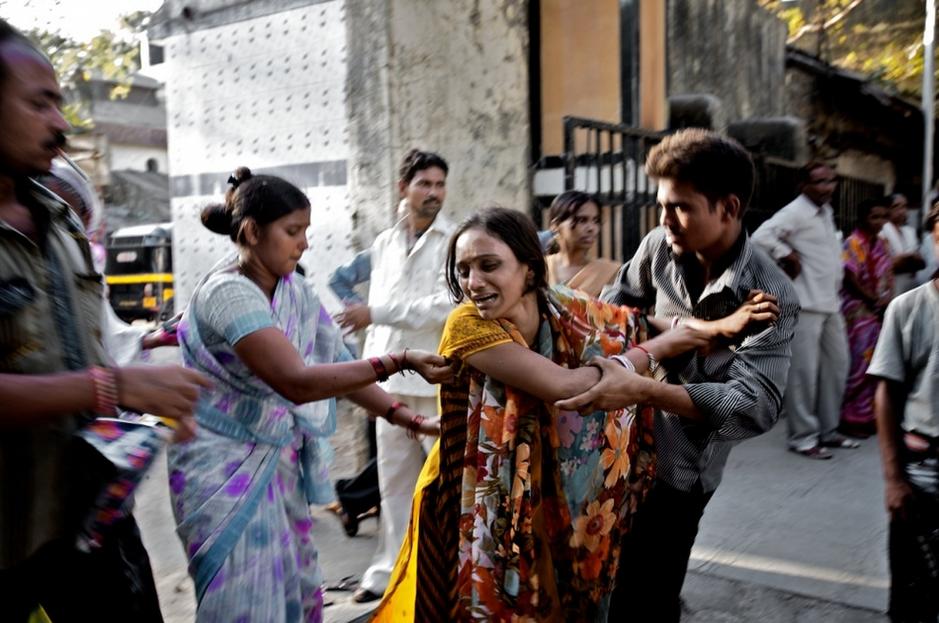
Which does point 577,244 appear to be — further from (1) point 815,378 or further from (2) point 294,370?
(1) point 815,378

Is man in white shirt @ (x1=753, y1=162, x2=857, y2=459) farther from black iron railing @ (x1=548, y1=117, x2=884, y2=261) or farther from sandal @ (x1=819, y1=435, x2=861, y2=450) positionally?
black iron railing @ (x1=548, y1=117, x2=884, y2=261)

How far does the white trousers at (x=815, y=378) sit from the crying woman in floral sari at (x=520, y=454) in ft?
13.1

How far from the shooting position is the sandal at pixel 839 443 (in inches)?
247

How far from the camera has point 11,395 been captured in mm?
1585

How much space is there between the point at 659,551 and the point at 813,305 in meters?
3.93

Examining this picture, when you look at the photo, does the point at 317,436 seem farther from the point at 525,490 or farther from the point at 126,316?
the point at 126,316

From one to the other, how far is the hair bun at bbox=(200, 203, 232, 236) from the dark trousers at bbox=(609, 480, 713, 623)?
149 cm

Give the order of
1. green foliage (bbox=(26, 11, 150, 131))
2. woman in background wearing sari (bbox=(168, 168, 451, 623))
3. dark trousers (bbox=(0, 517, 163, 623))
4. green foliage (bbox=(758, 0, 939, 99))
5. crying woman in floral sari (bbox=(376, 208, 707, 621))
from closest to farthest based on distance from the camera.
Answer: dark trousers (bbox=(0, 517, 163, 623))
crying woman in floral sari (bbox=(376, 208, 707, 621))
woman in background wearing sari (bbox=(168, 168, 451, 623))
green foliage (bbox=(26, 11, 150, 131))
green foliage (bbox=(758, 0, 939, 99))

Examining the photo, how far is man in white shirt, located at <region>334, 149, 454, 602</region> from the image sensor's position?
12.2 feet

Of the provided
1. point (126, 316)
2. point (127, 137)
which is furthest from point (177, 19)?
point (127, 137)

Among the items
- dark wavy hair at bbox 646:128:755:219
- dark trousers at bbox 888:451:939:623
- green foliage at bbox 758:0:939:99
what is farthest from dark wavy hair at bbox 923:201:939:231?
green foliage at bbox 758:0:939:99

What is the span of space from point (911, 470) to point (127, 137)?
29.4 metres

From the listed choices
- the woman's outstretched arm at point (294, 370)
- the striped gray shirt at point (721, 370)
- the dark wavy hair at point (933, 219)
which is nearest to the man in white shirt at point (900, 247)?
the dark wavy hair at point (933, 219)

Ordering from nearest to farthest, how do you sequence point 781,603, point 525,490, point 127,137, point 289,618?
1. point 525,490
2. point 289,618
3. point 781,603
4. point 127,137
